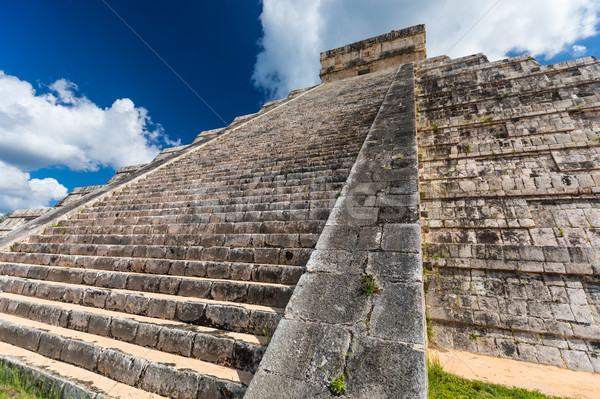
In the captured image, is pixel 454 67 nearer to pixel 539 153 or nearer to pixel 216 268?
pixel 539 153

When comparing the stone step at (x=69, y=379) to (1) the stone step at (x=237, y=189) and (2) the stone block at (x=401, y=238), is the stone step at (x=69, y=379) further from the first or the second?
(1) the stone step at (x=237, y=189)

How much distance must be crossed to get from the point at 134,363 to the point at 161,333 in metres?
0.31

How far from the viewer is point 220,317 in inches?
100

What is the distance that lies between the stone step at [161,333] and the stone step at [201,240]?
4.24 ft

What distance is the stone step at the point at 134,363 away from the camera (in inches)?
75.7

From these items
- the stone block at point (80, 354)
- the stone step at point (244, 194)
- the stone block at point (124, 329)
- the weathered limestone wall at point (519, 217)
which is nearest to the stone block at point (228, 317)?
the stone block at point (124, 329)

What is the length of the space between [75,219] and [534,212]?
9.47m

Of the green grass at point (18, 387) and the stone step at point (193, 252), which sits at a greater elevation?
the stone step at point (193, 252)

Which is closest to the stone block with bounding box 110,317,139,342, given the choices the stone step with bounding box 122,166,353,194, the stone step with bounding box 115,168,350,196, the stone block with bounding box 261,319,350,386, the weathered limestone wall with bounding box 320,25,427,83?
the stone block with bounding box 261,319,350,386

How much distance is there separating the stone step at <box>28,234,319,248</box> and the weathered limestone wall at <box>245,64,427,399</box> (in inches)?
27.5

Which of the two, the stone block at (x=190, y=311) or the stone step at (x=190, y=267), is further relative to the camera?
the stone step at (x=190, y=267)

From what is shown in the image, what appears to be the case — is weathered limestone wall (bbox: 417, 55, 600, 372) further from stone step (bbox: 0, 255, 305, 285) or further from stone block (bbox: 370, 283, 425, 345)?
stone step (bbox: 0, 255, 305, 285)

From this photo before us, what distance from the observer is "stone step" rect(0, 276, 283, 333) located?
8.02ft

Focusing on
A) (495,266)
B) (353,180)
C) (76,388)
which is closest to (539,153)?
(495,266)
